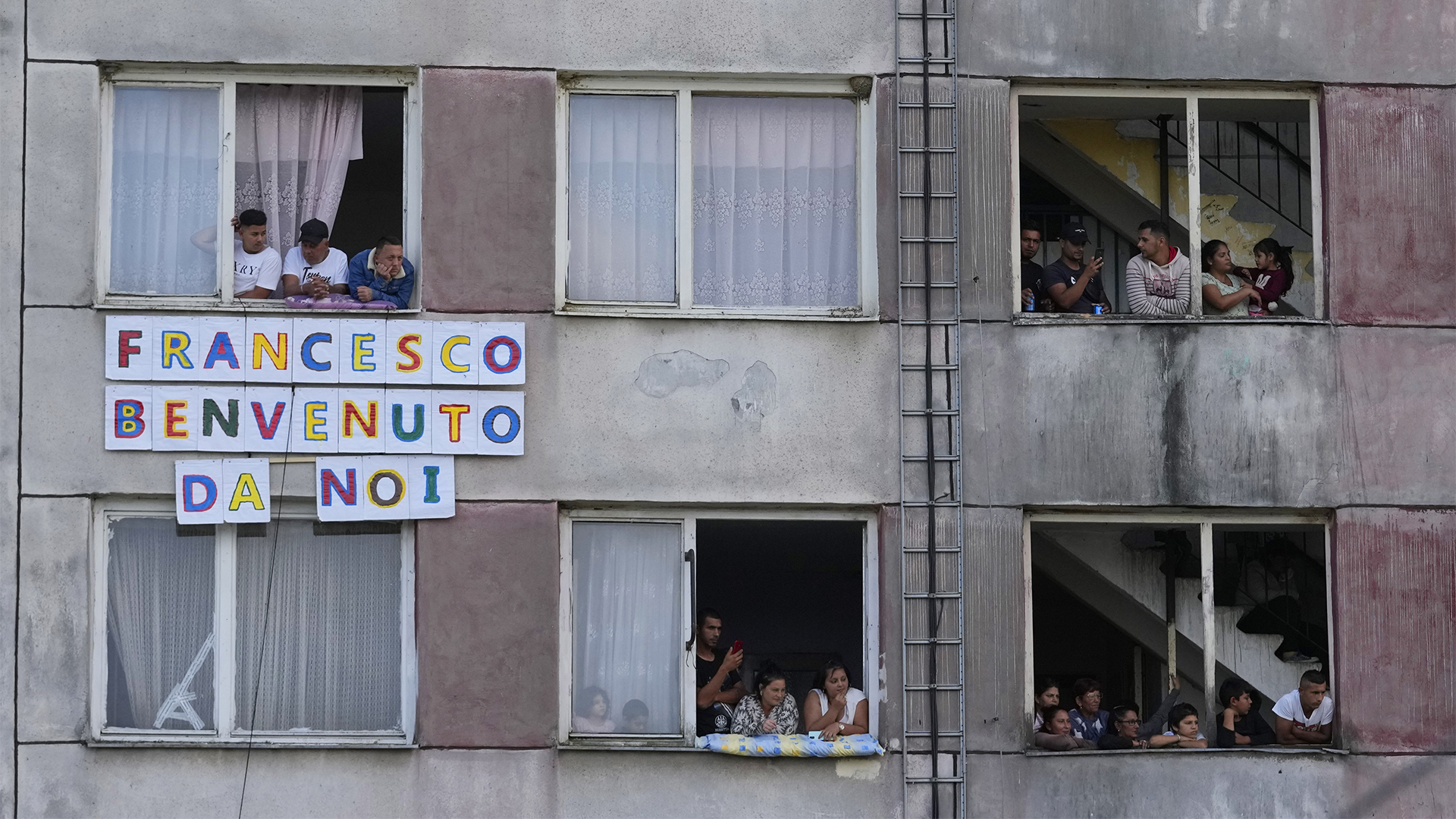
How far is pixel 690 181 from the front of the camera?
40.7 feet

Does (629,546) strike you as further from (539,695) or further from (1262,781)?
(1262,781)

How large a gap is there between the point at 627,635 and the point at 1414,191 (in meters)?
6.05

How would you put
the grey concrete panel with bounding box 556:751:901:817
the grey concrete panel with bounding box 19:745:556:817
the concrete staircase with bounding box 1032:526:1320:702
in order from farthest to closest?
the concrete staircase with bounding box 1032:526:1320:702, the grey concrete panel with bounding box 556:751:901:817, the grey concrete panel with bounding box 19:745:556:817

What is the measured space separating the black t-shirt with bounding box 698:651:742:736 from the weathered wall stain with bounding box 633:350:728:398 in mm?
1825

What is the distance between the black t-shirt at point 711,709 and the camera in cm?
1199

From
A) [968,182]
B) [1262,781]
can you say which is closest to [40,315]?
[968,182]

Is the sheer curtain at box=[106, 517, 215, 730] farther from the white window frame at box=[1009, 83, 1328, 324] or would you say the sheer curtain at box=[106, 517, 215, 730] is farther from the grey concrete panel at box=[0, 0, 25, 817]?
the white window frame at box=[1009, 83, 1328, 324]

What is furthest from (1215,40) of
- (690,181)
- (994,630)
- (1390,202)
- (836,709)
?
(836,709)

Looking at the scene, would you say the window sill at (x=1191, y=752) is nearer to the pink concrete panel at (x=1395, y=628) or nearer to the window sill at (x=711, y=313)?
the pink concrete panel at (x=1395, y=628)

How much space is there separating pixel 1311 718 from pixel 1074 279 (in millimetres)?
3342

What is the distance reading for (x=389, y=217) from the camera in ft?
41.7

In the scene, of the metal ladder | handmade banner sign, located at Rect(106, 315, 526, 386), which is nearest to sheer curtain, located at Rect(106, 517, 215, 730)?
handmade banner sign, located at Rect(106, 315, 526, 386)

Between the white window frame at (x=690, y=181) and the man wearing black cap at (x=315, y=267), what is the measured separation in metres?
1.47

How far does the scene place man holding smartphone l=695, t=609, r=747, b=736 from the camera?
39.5 feet
